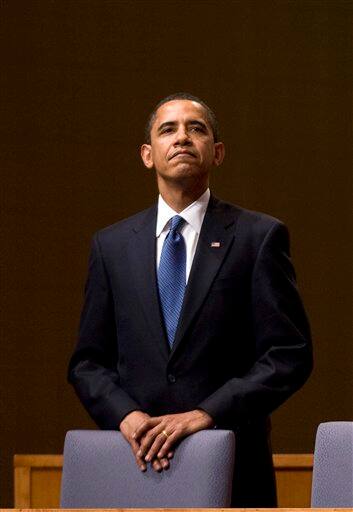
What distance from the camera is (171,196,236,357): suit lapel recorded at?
2.42m

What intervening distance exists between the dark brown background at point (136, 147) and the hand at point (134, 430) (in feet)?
6.86

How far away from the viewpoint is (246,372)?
96.5 inches

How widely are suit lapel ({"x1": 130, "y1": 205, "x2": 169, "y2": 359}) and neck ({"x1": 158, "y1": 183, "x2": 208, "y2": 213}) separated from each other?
5cm

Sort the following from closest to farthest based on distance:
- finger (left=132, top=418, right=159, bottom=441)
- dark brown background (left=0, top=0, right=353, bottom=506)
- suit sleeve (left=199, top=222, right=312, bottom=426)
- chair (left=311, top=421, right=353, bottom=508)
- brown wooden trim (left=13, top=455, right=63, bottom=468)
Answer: chair (left=311, top=421, right=353, bottom=508) < finger (left=132, top=418, right=159, bottom=441) < suit sleeve (left=199, top=222, right=312, bottom=426) < brown wooden trim (left=13, top=455, right=63, bottom=468) < dark brown background (left=0, top=0, right=353, bottom=506)

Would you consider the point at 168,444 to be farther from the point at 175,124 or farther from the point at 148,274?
the point at 175,124

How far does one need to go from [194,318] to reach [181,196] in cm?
29

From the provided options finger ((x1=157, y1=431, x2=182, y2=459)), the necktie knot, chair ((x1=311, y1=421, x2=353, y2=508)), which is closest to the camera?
chair ((x1=311, y1=421, x2=353, y2=508))

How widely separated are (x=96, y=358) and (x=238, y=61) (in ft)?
7.18

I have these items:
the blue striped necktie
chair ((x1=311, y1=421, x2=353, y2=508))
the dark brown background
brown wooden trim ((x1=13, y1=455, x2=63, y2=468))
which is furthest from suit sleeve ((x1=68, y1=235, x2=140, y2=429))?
the dark brown background

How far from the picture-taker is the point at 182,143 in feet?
8.24

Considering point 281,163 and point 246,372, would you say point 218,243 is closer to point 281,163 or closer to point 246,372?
point 246,372

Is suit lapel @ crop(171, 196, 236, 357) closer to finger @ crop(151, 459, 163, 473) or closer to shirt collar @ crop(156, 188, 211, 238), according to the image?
shirt collar @ crop(156, 188, 211, 238)

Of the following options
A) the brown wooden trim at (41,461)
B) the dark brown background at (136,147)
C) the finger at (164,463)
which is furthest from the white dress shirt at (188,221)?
the dark brown background at (136,147)

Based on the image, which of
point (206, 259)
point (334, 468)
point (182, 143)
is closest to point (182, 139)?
point (182, 143)
